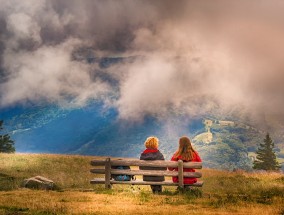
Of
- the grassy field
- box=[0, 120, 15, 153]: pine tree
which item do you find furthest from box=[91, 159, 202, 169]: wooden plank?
box=[0, 120, 15, 153]: pine tree

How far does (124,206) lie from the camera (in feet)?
45.8

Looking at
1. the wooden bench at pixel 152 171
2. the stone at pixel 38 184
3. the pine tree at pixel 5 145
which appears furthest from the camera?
the pine tree at pixel 5 145

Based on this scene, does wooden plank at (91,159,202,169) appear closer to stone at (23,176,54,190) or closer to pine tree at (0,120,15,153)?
stone at (23,176,54,190)

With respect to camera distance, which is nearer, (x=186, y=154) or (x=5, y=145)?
(x=186, y=154)

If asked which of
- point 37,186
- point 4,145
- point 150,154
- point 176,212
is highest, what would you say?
point 4,145

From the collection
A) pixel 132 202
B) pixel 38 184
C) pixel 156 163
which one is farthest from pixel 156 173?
pixel 38 184

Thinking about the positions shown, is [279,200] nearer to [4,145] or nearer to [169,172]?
[169,172]

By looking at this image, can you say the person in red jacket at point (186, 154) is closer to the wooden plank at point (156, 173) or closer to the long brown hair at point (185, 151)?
the long brown hair at point (185, 151)

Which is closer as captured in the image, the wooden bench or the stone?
the wooden bench

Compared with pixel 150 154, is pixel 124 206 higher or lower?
lower

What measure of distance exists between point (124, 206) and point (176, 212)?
2.29m

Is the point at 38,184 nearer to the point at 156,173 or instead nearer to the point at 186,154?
the point at 156,173

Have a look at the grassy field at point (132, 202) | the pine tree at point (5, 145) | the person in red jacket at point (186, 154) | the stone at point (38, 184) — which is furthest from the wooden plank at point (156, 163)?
the pine tree at point (5, 145)

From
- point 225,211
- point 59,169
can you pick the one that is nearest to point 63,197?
point 225,211
